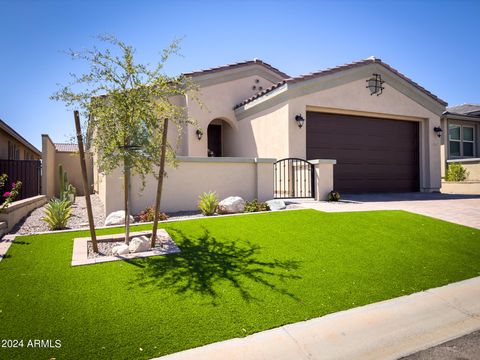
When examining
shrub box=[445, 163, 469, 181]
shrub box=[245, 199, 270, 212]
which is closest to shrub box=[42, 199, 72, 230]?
shrub box=[245, 199, 270, 212]

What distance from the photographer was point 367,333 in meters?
3.10

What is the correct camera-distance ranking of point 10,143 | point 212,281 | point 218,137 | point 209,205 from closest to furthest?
point 212,281
point 209,205
point 10,143
point 218,137

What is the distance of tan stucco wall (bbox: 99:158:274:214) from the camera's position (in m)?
7.96

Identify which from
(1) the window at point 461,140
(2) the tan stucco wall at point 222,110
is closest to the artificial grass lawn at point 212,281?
(2) the tan stucco wall at point 222,110

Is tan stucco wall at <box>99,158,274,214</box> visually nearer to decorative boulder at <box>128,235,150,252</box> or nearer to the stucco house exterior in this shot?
the stucco house exterior

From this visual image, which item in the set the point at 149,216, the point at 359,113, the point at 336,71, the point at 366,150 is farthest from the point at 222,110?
the point at 149,216

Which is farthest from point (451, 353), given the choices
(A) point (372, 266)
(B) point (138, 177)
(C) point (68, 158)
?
(C) point (68, 158)

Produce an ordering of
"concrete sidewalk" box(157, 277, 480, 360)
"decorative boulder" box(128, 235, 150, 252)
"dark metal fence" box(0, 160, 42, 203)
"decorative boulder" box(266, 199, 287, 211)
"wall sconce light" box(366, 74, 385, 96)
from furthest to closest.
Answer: "wall sconce light" box(366, 74, 385, 96), "dark metal fence" box(0, 160, 42, 203), "decorative boulder" box(266, 199, 287, 211), "decorative boulder" box(128, 235, 150, 252), "concrete sidewalk" box(157, 277, 480, 360)

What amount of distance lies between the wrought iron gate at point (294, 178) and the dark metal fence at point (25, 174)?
31.4 feet

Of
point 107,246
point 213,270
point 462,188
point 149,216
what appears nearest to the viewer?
point 213,270

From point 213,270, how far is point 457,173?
1838cm

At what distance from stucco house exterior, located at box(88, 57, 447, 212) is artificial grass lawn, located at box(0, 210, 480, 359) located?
3070mm

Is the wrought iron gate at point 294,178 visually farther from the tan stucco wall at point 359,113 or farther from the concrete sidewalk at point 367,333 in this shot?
the concrete sidewalk at point 367,333

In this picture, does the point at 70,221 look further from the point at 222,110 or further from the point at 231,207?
the point at 222,110
